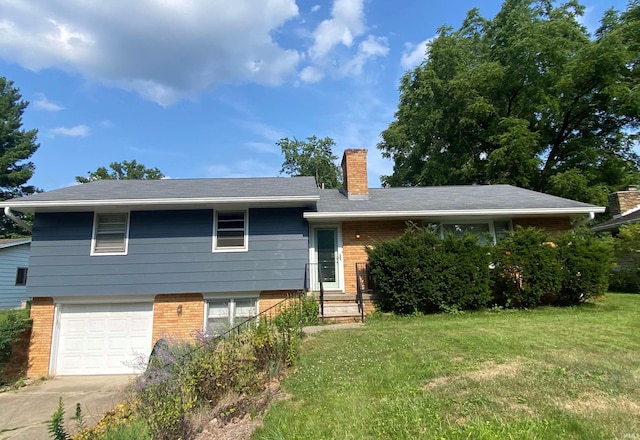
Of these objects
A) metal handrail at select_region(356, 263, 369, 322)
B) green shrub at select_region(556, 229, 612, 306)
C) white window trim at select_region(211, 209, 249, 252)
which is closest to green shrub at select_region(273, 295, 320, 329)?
metal handrail at select_region(356, 263, 369, 322)

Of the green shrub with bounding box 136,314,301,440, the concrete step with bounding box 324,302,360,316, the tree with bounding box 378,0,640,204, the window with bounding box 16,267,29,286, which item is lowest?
the green shrub with bounding box 136,314,301,440

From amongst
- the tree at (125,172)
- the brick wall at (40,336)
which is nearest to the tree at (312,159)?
the tree at (125,172)

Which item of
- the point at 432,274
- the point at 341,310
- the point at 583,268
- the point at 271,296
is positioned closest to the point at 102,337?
the point at 271,296

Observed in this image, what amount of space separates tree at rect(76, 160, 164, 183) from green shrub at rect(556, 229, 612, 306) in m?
42.7

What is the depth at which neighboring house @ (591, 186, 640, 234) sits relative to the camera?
1659 cm

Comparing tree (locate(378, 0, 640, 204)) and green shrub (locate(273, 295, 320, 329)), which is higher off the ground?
tree (locate(378, 0, 640, 204))

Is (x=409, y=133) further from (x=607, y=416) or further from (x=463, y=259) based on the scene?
(x=607, y=416)

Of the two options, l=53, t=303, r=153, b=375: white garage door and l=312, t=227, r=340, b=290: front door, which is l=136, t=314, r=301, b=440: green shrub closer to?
l=53, t=303, r=153, b=375: white garage door

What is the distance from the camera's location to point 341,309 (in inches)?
391

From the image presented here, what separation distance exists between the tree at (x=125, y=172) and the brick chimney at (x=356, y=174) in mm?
36061

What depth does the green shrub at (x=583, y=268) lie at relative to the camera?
32.2 ft

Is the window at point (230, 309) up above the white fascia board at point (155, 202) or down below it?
below

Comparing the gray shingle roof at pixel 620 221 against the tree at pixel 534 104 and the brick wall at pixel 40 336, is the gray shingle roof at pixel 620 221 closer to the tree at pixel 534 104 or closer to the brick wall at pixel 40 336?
the tree at pixel 534 104

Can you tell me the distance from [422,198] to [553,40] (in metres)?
15.2
